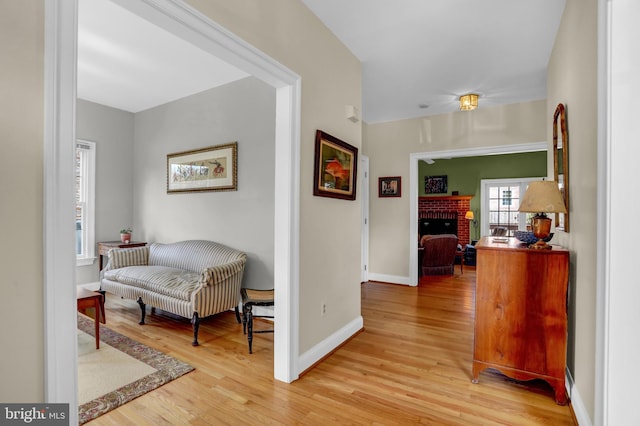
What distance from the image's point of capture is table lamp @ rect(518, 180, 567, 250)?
6.86 feet

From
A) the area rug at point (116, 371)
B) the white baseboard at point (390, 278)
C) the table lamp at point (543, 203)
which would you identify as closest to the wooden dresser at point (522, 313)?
the table lamp at point (543, 203)

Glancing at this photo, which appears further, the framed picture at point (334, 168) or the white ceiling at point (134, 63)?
the white ceiling at point (134, 63)

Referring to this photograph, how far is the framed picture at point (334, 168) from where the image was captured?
2564 mm

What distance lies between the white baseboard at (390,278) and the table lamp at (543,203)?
3.23 metres

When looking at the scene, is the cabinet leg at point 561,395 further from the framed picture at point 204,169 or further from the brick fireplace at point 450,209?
the brick fireplace at point 450,209

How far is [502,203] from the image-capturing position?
26.6 feet

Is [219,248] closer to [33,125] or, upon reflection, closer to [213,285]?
[213,285]

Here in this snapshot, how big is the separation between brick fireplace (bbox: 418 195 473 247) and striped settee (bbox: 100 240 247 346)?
6.53m

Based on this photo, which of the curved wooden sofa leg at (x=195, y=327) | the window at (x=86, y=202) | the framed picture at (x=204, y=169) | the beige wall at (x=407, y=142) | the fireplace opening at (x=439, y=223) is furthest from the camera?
the fireplace opening at (x=439, y=223)

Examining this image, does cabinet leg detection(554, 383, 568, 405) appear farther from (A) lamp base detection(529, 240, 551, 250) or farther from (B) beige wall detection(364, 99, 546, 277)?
(B) beige wall detection(364, 99, 546, 277)

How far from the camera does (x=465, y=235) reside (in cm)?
844

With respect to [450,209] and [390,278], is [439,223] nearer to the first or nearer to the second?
[450,209]

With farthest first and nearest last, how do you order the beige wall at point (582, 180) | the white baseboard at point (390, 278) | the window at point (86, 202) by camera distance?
the white baseboard at point (390, 278) → the window at point (86, 202) → the beige wall at point (582, 180)

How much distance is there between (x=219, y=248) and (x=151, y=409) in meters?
2.05
